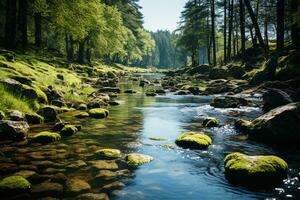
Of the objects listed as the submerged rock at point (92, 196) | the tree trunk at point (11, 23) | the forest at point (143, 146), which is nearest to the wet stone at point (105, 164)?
the forest at point (143, 146)

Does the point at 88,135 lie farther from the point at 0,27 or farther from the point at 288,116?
the point at 0,27

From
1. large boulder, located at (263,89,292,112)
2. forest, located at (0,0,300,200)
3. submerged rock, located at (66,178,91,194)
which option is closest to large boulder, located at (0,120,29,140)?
forest, located at (0,0,300,200)

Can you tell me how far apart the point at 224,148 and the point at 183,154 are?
181 cm

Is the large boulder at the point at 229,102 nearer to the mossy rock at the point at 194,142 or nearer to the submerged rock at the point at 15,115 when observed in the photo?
the mossy rock at the point at 194,142

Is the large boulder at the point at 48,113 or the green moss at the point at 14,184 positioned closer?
the green moss at the point at 14,184

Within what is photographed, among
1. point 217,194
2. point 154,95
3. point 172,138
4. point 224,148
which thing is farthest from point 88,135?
point 154,95

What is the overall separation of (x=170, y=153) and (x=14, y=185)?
18.0 feet

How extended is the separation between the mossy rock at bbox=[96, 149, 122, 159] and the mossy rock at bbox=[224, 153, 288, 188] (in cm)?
364

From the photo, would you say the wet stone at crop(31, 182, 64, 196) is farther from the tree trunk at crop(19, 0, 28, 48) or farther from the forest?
the tree trunk at crop(19, 0, 28, 48)

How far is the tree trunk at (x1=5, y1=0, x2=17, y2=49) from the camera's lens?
30995mm

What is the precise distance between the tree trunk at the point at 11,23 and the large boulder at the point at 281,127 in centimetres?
2435

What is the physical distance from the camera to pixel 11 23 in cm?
3070

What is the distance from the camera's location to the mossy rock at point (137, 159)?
35.9 ft

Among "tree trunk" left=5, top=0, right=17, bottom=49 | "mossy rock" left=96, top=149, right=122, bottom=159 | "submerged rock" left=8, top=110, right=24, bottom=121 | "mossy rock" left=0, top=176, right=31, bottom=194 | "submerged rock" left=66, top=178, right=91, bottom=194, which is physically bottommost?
"submerged rock" left=66, top=178, right=91, bottom=194
